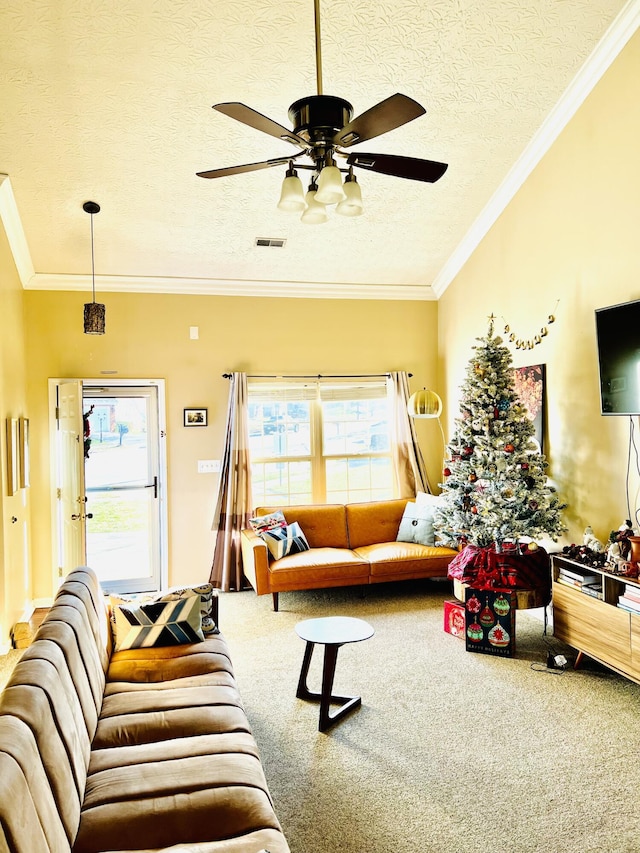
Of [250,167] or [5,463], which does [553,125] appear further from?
[5,463]

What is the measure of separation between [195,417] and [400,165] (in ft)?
12.1

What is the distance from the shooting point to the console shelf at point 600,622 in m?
3.30

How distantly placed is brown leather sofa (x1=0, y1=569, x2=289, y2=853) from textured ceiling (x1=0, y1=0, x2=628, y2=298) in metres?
2.88

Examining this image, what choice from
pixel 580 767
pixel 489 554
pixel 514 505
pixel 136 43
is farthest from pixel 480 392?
pixel 136 43

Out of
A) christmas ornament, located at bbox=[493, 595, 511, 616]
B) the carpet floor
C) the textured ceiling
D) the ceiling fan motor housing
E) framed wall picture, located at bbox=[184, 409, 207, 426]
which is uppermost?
the textured ceiling

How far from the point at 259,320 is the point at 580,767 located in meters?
4.57

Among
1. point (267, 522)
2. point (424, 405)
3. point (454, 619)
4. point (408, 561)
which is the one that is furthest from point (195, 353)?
point (454, 619)

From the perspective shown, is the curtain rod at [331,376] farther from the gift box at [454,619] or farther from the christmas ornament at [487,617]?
the christmas ornament at [487,617]

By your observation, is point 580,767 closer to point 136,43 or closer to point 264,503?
point 264,503

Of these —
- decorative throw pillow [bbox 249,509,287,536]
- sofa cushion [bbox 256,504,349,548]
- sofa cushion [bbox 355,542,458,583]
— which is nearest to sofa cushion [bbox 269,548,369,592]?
sofa cushion [bbox 355,542,458,583]

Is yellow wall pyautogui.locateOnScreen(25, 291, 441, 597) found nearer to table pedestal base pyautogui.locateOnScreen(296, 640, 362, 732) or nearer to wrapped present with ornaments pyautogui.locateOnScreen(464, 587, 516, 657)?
wrapped present with ornaments pyautogui.locateOnScreen(464, 587, 516, 657)

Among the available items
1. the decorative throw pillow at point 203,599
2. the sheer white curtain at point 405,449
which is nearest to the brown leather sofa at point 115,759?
the decorative throw pillow at point 203,599

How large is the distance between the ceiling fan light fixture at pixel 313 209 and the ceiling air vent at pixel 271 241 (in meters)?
2.70

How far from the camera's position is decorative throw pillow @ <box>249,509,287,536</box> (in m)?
5.45
